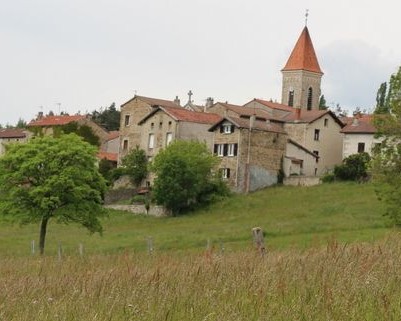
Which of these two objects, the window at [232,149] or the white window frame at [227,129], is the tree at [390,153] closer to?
the window at [232,149]

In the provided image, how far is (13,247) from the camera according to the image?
4062 cm

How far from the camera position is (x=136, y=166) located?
246ft

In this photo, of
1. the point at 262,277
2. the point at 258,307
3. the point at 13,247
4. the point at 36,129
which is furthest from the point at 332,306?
the point at 36,129

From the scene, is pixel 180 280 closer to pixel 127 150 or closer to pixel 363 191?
pixel 363 191

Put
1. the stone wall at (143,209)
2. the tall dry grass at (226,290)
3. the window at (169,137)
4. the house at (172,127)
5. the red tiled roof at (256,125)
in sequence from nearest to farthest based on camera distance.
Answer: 1. the tall dry grass at (226,290)
2. the stone wall at (143,209)
3. the red tiled roof at (256,125)
4. the house at (172,127)
5. the window at (169,137)

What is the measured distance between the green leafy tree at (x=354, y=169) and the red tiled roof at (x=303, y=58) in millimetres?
35724

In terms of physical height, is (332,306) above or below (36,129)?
below

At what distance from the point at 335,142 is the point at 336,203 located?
24188mm

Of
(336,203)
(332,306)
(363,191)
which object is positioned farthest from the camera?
(363,191)

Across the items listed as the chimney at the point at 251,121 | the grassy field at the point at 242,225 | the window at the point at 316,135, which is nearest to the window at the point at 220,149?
the chimney at the point at 251,121

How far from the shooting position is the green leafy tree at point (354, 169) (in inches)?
2504

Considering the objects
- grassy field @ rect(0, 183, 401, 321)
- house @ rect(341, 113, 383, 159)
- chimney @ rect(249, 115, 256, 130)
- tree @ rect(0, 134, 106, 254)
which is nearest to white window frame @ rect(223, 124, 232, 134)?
chimney @ rect(249, 115, 256, 130)

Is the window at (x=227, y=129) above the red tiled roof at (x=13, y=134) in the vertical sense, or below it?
below

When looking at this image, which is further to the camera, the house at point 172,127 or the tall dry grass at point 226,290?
the house at point 172,127
